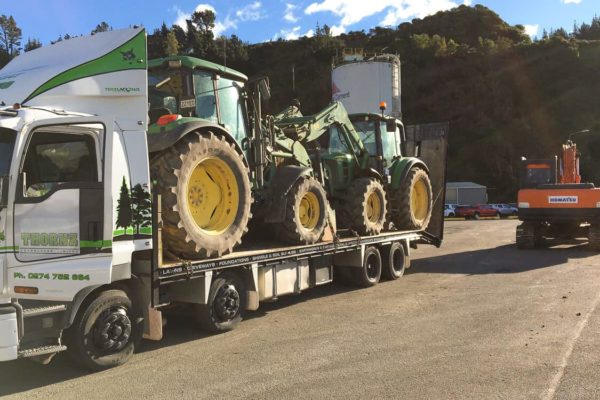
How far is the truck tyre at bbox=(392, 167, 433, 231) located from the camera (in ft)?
40.9

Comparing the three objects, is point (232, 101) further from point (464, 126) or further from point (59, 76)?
point (464, 126)

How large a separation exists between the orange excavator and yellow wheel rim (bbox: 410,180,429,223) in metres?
5.57

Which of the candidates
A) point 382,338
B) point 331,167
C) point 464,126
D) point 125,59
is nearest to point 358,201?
point 331,167

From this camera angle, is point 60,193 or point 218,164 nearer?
point 60,193

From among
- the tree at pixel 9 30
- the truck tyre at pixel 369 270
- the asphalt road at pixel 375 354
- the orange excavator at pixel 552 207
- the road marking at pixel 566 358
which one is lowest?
the road marking at pixel 566 358

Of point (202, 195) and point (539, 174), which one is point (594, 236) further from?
point (202, 195)

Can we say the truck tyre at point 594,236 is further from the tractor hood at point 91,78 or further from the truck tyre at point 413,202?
the tractor hood at point 91,78

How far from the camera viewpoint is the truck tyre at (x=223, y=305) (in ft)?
22.7

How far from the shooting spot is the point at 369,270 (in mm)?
11102

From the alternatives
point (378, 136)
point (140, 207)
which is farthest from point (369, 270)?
point (140, 207)

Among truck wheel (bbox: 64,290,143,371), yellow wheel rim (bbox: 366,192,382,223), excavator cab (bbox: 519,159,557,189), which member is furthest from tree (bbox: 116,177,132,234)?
excavator cab (bbox: 519,159,557,189)

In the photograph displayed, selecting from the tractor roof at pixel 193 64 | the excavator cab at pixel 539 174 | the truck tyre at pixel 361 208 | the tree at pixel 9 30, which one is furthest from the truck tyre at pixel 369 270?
the tree at pixel 9 30

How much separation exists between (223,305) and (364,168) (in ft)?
18.5

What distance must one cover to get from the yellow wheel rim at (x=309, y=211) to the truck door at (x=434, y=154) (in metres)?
5.41
